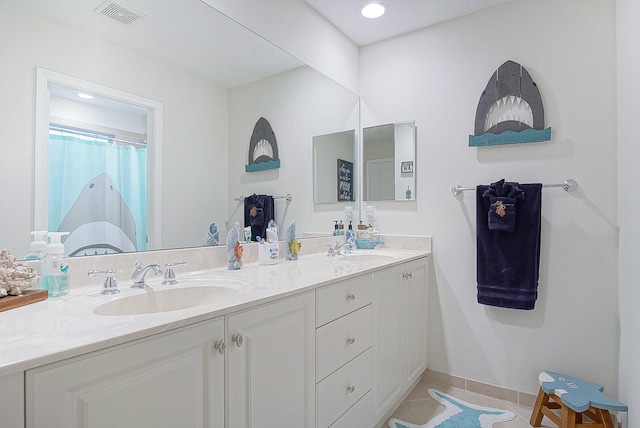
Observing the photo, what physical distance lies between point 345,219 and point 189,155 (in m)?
1.31

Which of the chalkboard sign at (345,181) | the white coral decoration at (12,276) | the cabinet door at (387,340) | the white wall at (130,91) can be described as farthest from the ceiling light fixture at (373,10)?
the white coral decoration at (12,276)

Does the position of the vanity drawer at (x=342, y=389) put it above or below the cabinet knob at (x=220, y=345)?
below

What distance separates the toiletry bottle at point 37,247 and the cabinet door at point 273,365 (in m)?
0.66

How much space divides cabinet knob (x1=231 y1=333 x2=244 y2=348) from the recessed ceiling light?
6.83ft

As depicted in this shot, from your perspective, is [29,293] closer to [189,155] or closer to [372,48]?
[189,155]

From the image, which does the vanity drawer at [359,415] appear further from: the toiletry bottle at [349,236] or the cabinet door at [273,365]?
A: the toiletry bottle at [349,236]

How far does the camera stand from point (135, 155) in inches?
52.8

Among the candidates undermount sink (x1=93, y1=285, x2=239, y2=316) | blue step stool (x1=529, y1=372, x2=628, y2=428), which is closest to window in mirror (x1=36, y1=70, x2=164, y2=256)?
undermount sink (x1=93, y1=285, x2=239, y2=316)

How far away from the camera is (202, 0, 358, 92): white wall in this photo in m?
1.78

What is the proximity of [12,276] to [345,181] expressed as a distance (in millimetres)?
1993

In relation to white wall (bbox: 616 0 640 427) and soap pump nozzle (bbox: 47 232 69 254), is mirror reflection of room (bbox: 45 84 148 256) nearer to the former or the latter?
soap pump nozzle (bbox: 47 232 69 254)

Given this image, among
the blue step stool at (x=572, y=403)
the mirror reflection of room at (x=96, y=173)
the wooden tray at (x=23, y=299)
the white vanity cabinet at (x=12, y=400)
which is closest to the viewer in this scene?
the white vanity cabinet at (x=12, y=400)

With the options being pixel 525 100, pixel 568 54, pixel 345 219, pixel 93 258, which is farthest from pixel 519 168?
pixel 93 258

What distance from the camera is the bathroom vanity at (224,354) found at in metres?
0.66
